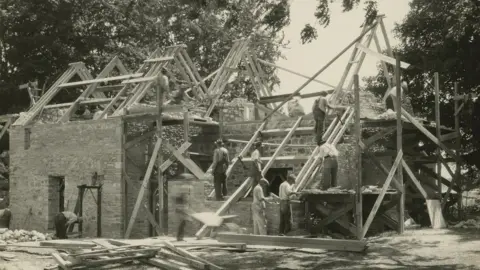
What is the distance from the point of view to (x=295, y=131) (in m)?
18.4

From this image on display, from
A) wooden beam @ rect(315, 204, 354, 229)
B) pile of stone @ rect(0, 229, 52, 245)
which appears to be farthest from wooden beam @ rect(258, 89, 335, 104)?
pile of stone @ rect(0, 229, 52, 245)

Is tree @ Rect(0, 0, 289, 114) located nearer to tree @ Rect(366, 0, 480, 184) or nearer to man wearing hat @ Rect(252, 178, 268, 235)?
tree @ Rect(366, 0, 480, 184)

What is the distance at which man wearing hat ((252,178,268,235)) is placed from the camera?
14914mm

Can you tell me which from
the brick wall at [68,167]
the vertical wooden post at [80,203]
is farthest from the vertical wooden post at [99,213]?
the vertical wooden post at [80,203]

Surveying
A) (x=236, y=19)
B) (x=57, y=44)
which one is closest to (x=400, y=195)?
(x=236, y=19)

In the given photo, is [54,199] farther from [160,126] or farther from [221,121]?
[221,121]

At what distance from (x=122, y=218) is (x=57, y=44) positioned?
14.5 metres

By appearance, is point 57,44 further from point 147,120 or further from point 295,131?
point 295,131

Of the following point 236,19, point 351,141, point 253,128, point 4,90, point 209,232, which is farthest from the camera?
point 4,90

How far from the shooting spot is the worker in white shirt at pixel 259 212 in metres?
14.9

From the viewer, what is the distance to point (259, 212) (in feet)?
49.2

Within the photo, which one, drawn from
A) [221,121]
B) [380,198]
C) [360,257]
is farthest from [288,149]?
[360,257]

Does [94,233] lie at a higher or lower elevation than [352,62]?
lower

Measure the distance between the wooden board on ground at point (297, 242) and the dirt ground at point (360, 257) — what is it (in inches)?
6.9
